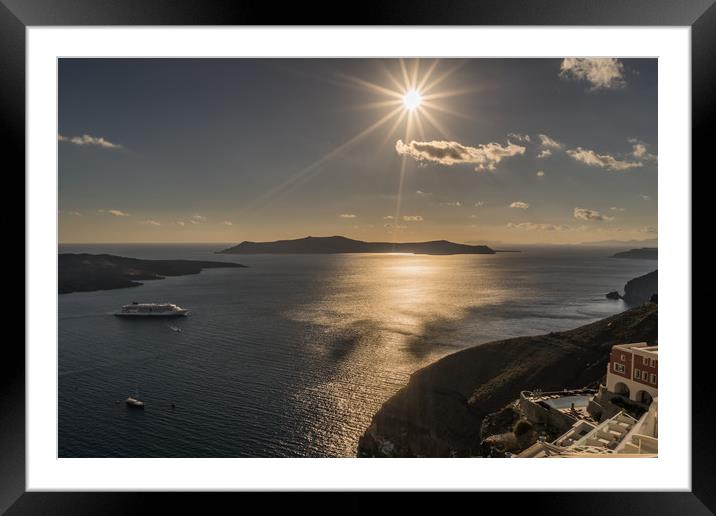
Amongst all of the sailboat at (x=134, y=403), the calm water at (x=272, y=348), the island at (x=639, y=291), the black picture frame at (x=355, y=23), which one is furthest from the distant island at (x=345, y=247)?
the black picture frame at (x=355, y=23)

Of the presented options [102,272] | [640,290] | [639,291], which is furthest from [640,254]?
[102,272]

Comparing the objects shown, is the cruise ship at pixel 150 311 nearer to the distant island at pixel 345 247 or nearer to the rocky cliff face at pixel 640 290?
the distant island at pixel 345 247

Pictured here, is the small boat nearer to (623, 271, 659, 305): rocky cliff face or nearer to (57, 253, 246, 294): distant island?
(57, 253, 246, 294): distant island

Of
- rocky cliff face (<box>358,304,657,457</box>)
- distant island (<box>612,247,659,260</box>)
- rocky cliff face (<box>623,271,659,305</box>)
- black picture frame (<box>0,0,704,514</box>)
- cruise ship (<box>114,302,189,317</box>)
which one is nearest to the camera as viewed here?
black picture frame (<box>0,0,704,514</box>)

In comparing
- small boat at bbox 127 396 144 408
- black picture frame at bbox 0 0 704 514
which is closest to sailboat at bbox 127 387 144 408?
small boat at bbox 127 396 144 408

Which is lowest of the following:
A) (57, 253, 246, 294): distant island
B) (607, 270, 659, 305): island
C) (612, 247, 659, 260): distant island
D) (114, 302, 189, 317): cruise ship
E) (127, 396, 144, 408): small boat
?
(127, 396, 144, 408): small boat

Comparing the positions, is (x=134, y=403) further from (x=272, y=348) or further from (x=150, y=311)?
(x=150, y=311)

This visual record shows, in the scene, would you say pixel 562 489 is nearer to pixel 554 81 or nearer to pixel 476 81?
pixel 476 81
